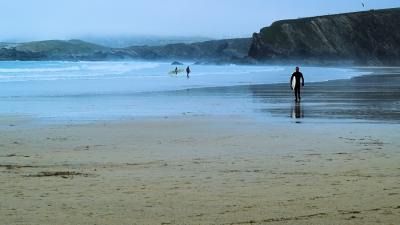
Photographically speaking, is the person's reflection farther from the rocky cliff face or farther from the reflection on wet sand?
the rocky cliff face

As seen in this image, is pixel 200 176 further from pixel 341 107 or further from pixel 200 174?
pixel 341 107

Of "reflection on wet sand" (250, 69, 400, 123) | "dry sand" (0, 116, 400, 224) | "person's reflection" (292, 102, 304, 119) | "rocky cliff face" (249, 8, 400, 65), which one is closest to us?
"dry sand" (0, 116, 400, 224)

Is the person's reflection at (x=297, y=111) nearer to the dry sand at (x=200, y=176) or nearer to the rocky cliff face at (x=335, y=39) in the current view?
the dry sand at (x=200, y=176)

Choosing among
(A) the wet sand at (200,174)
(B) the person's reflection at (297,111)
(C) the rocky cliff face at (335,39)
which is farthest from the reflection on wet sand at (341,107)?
(C) the rocky cliff face at (335,39)

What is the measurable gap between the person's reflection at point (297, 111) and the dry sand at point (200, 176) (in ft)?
12.6

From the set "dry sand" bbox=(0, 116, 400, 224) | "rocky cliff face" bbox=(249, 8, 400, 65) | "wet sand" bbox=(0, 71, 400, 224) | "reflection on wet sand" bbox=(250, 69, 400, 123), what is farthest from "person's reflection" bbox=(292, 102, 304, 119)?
"rocky cliff face" bbox=(249, 8, 400, 65)

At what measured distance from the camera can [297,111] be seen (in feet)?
64.1

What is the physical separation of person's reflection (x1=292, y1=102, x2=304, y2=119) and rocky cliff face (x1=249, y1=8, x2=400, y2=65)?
116757 millimetres

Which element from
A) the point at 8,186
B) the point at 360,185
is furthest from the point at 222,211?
the point at 8,186

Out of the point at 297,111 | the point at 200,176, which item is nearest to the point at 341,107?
the point at 297,111

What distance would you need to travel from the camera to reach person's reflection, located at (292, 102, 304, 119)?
17750 millimetres

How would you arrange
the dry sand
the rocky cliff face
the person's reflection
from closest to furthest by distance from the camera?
1. the dry sand
2. the person's reflection
3. the rocky cliff face

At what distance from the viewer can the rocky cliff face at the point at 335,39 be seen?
5517 inches

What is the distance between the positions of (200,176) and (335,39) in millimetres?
144684
